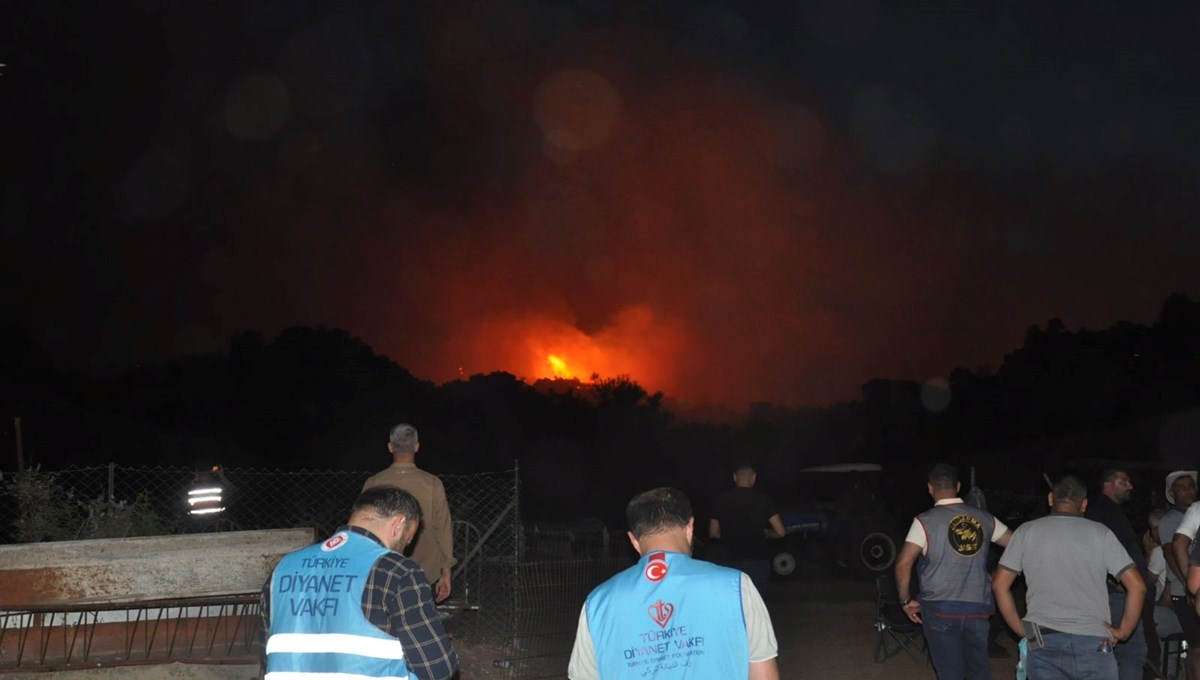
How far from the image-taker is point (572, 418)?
47812mm

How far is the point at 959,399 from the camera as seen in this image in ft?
152

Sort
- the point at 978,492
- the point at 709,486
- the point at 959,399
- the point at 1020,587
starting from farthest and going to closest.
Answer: the point at 959,399
the point at 709,486
the point at 1020,587
the point at 978,492

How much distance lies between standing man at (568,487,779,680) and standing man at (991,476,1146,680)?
360 centimetres

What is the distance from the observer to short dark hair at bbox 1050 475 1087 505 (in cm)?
647

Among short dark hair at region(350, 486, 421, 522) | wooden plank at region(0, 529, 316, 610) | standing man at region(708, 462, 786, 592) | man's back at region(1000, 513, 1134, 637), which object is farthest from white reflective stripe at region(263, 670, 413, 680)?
standing man at region(708, 462, 786, 592)

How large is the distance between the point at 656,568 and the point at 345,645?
44.1 inches

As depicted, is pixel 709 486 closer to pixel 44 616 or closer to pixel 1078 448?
pixel 1078 448

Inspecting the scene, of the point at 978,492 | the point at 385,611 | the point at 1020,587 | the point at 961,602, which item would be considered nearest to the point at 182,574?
the point at 385,611

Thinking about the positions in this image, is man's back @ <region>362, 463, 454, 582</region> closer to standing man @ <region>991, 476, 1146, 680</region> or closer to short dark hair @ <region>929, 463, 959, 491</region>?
short dark hair @ <region>929, 463, 959, 491</region>

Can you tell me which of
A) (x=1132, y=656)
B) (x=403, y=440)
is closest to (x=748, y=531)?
(x=1132, y=656)

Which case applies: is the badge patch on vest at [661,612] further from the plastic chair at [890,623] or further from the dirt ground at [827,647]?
the plastic chair at [890,623]

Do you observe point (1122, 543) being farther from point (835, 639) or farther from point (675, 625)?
point (675, 625)

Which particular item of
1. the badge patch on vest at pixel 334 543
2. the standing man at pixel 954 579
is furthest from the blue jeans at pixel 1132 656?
the badge patch on vest at pixel 334 543

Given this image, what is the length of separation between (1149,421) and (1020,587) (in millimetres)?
21186
